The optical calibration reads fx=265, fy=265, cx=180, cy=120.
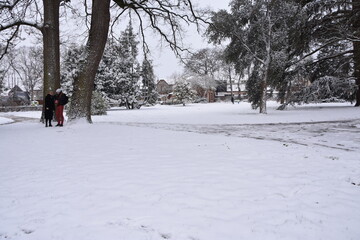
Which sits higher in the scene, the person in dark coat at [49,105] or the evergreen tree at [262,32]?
the evergreen tree at [262,32]

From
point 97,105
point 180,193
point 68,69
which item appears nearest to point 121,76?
point 68,69

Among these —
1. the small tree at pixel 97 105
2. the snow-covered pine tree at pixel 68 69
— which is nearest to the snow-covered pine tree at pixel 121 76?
the snow-covered pine tree at pixel 68 69

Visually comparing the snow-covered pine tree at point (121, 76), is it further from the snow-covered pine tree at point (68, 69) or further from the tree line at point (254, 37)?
the tree line at point (254, 37)

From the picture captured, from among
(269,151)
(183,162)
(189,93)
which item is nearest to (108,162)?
(183,162)

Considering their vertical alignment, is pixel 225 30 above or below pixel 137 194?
above

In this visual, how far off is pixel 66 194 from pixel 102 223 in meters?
1.12

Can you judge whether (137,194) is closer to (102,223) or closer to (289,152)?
(102,223)

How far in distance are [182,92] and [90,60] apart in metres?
43.3

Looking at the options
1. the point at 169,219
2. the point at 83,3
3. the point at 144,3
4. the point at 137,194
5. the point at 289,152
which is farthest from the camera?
the point at 83,3

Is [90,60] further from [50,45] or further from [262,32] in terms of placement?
[262,32]

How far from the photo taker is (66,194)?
378 cm

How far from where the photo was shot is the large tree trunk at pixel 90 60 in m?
11.4

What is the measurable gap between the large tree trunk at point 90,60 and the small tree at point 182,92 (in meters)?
42.9

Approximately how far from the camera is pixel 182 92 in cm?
5444
